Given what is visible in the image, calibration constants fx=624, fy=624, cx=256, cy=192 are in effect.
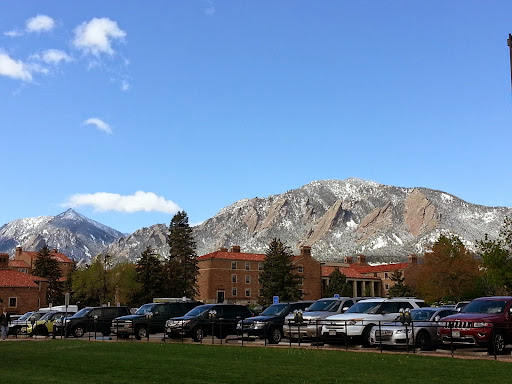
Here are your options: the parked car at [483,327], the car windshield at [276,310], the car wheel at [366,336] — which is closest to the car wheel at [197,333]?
the car windshield at [276,310]

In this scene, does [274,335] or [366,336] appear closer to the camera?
[366,336]

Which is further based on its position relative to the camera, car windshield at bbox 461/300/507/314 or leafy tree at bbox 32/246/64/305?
leafy tree at bbox 32/246/64/305

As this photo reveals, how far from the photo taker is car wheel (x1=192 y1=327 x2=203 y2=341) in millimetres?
28703

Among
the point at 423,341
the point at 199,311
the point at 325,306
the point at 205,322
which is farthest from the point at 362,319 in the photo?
the point at 199,311

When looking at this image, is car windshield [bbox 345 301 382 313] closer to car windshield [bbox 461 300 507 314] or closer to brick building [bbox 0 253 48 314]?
car windshield [bbox 461 300 507 314]

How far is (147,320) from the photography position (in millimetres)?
31562

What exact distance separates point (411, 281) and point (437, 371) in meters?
120

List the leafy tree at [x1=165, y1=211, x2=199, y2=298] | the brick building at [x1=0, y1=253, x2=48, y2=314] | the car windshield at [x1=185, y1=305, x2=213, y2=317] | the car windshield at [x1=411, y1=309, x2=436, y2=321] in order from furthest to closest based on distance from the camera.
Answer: the leafy tree at [x1=165, y1=211, x2=199, y2=298]
the brick building at [x1=0, y1=253, x2=48, y2=314]
the car windshield at [x1=185, y1=305, x2=213, y2=317]
the car windshield at [x1=411, y1=309, x2=436, y2=321]

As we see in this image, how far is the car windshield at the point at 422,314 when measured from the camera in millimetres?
23797

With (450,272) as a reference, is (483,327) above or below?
below

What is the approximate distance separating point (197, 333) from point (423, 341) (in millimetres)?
11321

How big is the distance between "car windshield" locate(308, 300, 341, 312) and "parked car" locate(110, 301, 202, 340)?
7.94m

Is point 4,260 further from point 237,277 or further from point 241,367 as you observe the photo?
point 241,367

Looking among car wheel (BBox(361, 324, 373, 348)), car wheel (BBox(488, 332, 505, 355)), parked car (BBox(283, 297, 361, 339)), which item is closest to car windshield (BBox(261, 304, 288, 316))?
parked car (BBox(283, 297, 361, 339))
